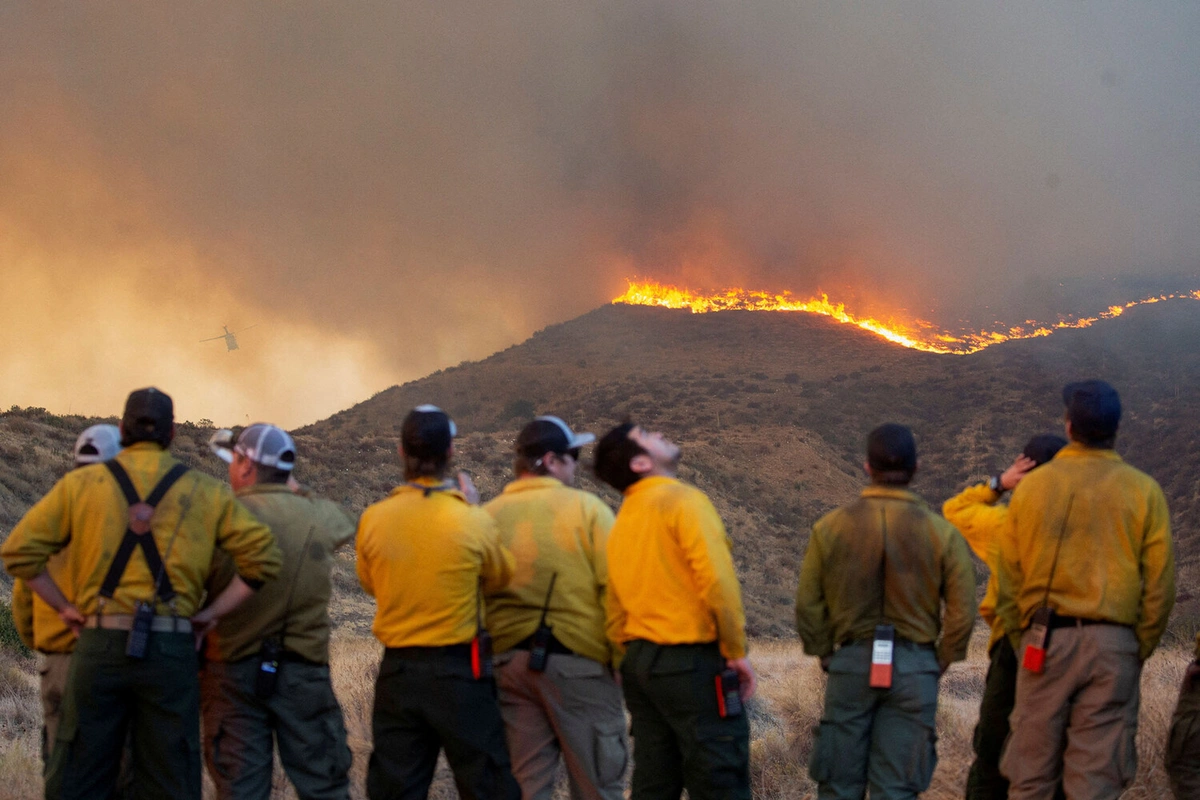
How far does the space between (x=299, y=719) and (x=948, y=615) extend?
3109mm

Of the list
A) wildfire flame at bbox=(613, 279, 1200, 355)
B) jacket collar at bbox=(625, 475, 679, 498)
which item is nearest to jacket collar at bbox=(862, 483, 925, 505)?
jacket collar at bbox=(625, 475, 679, 498)

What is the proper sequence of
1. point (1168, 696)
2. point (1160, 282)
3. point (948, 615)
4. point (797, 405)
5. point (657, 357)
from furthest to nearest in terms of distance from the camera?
point (1160, 282) → point (657, 357) → point (797, 405) → point (1168, 696) → point (948, 615)

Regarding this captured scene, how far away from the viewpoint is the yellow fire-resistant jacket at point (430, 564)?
4758 mm

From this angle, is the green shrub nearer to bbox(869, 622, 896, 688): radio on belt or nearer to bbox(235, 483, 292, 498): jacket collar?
bbox(235, 483, 292, 498): jacket collar

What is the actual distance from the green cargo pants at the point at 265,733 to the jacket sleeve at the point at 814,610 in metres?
2.34

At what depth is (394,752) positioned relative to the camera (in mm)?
4770

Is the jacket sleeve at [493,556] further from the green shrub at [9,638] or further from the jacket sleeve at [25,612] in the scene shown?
the green shrub at [9,638]

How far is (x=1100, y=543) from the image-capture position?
16.1ft

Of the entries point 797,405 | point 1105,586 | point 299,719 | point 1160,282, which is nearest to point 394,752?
point 299,719

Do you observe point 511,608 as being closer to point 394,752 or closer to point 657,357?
point 394,752

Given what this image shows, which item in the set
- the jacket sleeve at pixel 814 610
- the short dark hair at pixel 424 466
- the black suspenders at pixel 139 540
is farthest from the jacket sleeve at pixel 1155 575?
the black suspenders at pixel 139 540

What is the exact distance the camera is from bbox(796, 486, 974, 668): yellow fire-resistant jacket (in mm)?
4980

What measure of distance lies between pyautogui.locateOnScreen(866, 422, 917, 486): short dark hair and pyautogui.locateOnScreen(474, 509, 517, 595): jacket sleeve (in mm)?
1749

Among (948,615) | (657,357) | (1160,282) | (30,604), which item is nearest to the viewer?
(948,615)
